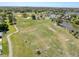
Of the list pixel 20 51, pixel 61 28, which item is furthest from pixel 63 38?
pixel 20 51

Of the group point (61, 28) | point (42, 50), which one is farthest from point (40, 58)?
point (61, 28)

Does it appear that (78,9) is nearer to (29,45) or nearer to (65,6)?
(65,6)

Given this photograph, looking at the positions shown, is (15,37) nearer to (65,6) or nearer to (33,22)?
(33,22)

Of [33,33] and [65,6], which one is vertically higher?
[65,6]
